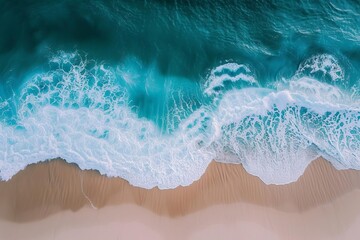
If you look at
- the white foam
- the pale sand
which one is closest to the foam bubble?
the white foam

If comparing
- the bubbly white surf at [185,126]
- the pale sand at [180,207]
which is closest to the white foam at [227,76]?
the bubbly white surf at [185,126]

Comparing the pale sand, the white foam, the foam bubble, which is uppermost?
the foam bubble

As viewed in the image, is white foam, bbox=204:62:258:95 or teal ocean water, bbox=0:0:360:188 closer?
teal ocean water, bbox=0:0:360:188

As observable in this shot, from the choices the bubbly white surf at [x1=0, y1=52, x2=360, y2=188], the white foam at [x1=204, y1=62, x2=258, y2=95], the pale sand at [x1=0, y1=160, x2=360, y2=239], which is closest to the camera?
the pale sand at [x1=0, y1=160, x2=360, y2=239]

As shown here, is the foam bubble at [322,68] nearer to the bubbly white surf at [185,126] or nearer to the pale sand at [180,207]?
the bubbly white surf at [185,126]

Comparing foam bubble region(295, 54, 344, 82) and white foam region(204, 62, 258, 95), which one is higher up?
foam bubble region(295, 54, 344, 82)

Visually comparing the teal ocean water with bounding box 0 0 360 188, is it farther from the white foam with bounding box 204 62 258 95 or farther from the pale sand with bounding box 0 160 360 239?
the pale sand with bounding box 0 160 360 239

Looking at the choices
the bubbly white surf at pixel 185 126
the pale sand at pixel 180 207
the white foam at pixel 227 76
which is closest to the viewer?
the pale sand at pixel 180 207

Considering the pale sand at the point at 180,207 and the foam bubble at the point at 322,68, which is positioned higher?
the foam bubble at the point at 322,68
